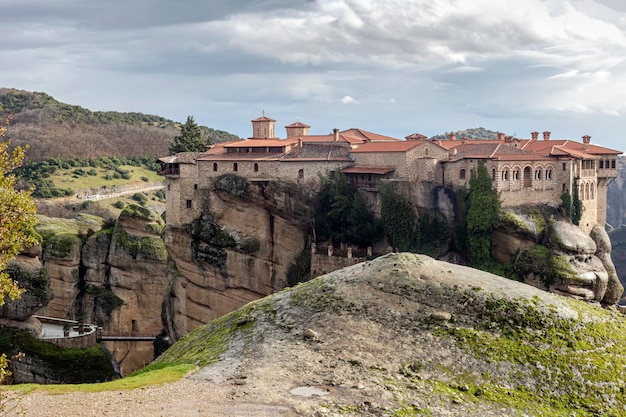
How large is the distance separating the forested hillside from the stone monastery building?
42.2m

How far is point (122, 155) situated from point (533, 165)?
8151cm

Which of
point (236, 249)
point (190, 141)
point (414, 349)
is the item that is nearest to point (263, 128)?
point (190, 141)

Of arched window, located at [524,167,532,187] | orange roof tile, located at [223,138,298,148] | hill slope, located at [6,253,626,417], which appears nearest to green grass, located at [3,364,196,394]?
hill slope, located at [6,253,626,417]

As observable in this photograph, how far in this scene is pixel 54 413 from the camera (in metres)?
17.9

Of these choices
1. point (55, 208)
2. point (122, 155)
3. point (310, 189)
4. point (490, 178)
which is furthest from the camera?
point (122, 155)

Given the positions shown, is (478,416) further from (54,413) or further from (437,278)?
(54,413)

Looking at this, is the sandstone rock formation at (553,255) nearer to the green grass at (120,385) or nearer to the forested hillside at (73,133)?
the green grass at (120,385)

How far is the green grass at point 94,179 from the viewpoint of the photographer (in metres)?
99.6

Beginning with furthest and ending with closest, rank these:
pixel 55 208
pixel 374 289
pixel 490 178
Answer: pixel 55 208 < pixel 490 178 < pixel 374 289

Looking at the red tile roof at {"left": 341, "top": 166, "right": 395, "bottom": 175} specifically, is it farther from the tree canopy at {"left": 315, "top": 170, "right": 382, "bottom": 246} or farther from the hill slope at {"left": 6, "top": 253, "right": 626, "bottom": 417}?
the hill slope at {"left": 6, "top": 253, "right": 626, "bottom": 417}

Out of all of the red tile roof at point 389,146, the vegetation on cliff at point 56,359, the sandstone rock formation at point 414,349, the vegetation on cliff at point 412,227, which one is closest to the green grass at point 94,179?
the red tile roof at point 389,146

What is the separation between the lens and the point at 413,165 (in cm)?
5216

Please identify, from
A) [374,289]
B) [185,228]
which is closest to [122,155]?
[185,228]

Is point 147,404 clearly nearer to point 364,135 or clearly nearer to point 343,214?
point 343,214
